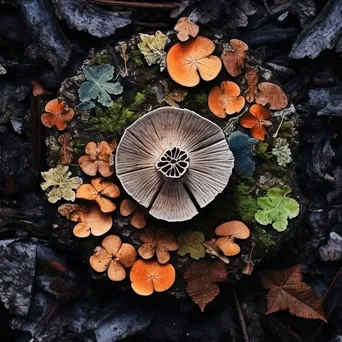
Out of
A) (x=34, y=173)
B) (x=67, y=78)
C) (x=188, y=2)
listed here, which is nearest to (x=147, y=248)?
(x=34, y=173)

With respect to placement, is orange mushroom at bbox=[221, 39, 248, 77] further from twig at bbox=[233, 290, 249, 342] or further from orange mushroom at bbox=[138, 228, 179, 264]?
twig at bbox=[233, 290, 249, 342]

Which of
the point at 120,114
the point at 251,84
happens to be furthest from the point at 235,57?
the point at 120,114

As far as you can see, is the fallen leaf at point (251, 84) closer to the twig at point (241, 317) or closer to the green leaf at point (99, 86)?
the green leaf at point (99, 86)

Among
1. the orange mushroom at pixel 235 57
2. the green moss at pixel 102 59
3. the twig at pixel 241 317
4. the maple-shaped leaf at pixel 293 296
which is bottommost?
the twig at pixel 241 317

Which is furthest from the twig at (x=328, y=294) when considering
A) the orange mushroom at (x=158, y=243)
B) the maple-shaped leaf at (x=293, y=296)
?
the orange mushroom at (x=158, y=243)

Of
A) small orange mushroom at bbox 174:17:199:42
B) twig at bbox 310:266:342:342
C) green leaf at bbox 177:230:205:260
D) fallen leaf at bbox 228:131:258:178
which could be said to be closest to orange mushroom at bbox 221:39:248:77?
small orange mushroom at bbox 174:17:199:42

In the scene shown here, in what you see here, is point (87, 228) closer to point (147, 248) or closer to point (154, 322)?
point (147, 248)
